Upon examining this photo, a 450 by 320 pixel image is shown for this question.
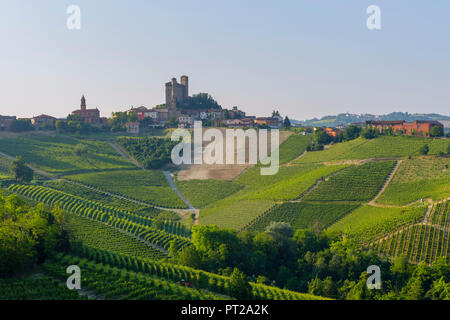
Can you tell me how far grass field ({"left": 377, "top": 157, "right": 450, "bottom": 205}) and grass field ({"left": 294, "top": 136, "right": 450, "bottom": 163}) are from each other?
4.97 meters

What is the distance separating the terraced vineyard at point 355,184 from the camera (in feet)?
176

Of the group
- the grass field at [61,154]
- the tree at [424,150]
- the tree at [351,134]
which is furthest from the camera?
the tree at [351,134]

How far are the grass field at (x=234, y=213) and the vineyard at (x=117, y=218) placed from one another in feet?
13.7

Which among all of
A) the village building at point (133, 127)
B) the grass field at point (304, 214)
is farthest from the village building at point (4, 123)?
the grass field at point (304, 214)

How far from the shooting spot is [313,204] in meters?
52.4

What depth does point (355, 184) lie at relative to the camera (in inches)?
2224

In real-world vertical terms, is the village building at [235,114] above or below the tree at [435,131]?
above

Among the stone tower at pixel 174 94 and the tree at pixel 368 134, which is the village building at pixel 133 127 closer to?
the stone tower at pixel 174 94

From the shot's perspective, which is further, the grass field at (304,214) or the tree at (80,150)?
the tree at (80,150)

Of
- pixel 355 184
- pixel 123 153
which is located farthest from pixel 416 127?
pixel 123 153

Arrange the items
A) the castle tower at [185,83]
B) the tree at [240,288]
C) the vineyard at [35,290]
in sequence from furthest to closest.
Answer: the castle tower at [185,83] < the tree at [240,288] < the vineyard at [35,290]

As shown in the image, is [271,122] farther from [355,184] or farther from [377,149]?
[355,184]

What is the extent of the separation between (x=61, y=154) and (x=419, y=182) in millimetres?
60243
